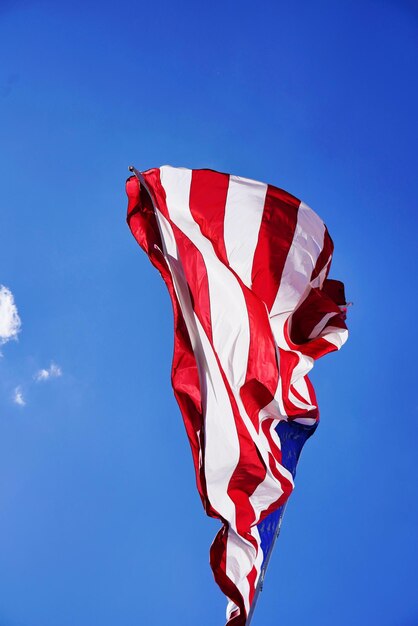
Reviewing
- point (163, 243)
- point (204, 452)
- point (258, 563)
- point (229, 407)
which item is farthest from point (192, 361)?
point (258, 563)

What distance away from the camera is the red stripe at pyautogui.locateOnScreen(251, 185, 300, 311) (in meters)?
7.96

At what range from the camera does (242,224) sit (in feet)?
26.0

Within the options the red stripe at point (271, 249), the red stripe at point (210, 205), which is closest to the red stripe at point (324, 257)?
the red stripe at point (271, 249)

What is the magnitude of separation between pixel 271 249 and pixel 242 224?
604mm

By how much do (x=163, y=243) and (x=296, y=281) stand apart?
2.20m

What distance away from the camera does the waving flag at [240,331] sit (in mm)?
6770

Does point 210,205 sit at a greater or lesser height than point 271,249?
greater

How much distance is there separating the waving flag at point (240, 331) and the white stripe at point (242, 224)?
0.6 inches

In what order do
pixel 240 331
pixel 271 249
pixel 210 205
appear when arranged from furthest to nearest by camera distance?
pixel 271 249 < pixel 210 205 < pixel 240 331

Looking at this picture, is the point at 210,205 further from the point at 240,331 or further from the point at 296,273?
the point at 240,331

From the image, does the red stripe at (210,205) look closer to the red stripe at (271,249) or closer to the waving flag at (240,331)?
the waving flag at (240,331)

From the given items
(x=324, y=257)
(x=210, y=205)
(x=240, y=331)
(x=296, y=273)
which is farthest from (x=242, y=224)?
(x=240, y=331)

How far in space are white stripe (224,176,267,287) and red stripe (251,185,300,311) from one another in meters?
0.09

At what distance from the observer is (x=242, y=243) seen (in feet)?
26.0
